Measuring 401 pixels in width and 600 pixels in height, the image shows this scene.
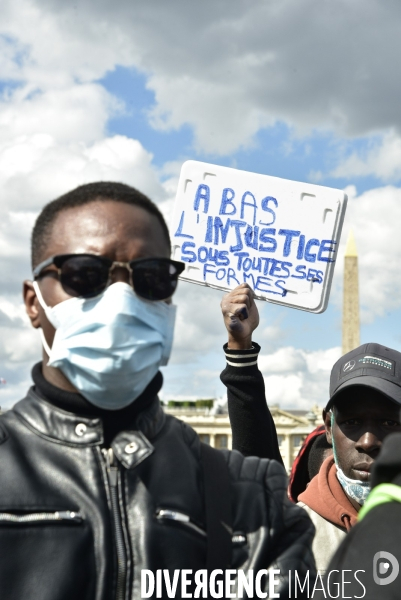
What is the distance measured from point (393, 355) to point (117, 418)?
208 centimetres

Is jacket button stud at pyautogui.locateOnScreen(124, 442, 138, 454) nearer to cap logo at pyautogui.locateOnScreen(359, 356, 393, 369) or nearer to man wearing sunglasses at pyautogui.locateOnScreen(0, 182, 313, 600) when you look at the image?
man wearing sunglasses at pyautogui.locateOnScreen(0, 182, 313, 600)

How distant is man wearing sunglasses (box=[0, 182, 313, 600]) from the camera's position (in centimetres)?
226

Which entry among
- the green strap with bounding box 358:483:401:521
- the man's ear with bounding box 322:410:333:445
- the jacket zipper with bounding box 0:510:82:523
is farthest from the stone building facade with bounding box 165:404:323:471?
the green strap with bounding box 358:483:401:521

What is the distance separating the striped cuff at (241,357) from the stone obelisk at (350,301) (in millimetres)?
46730

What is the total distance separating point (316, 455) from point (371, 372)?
1.20 meters

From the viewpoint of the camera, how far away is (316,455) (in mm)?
5078

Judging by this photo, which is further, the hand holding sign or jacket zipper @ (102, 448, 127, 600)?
the hand holding sign

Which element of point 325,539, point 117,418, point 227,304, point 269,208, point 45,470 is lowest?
point 325,539

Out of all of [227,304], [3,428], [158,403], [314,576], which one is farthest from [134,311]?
[227,304]

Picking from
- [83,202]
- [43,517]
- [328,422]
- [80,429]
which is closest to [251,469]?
[80,429]

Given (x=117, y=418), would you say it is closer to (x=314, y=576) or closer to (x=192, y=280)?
(x=314, y=576)

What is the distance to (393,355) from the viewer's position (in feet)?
13.8

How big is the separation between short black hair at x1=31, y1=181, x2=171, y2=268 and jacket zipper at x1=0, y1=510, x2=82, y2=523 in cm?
81

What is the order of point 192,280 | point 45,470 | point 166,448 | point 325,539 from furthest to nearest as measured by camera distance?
point 192,280, point 325,539, point 166,448, point 45,470
